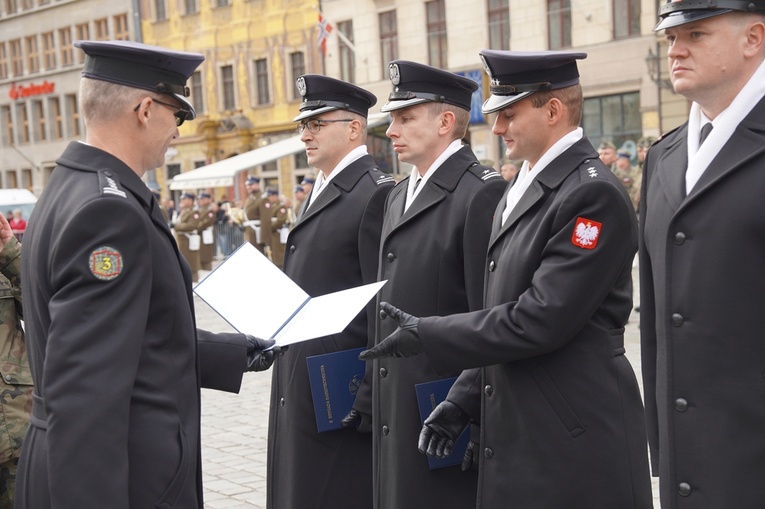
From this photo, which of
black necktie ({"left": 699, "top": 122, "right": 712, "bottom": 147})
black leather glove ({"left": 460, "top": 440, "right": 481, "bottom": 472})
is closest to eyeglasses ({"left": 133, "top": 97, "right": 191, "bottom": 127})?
black necktie ({"left": 699, "top": 122, "right": 712, "bottom": 147})

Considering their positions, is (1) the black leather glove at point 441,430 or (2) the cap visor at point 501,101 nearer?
(2) the cap visor at point 501,101

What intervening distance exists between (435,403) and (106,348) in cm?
173

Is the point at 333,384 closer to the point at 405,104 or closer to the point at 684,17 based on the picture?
the point at 405,104

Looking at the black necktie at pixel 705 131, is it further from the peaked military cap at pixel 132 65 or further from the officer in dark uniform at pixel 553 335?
the peaked military cap at pixel 132 65

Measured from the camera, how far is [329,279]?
486cm

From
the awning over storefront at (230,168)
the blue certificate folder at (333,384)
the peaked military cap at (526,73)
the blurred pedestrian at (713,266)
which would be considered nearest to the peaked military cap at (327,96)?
the blue certificate folder at (333,384)

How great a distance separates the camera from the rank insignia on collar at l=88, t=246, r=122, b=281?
2.64m

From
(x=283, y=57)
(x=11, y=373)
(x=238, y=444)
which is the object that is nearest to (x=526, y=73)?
(x=11, y=373)

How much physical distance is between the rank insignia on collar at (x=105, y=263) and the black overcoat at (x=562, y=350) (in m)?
1.15

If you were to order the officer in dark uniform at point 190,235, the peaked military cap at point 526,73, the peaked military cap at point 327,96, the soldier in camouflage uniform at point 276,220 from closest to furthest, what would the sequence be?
the peaked military cap at point 526,73 < the peaked military cap at point 327,96 < the soldier in camouflage uniform at point 276,220 < the officer in dark uniform at point 190,235

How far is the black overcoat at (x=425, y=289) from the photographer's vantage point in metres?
4.16

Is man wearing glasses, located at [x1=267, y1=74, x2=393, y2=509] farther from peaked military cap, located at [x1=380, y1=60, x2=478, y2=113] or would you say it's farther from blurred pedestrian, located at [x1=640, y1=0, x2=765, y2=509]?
blurred pedestrian, located at [x1=640, y1=0, x2=765, y2=509]

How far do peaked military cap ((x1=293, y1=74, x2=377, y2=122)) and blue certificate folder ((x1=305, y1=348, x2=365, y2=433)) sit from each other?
1.17 meters

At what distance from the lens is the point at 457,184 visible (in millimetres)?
4309
